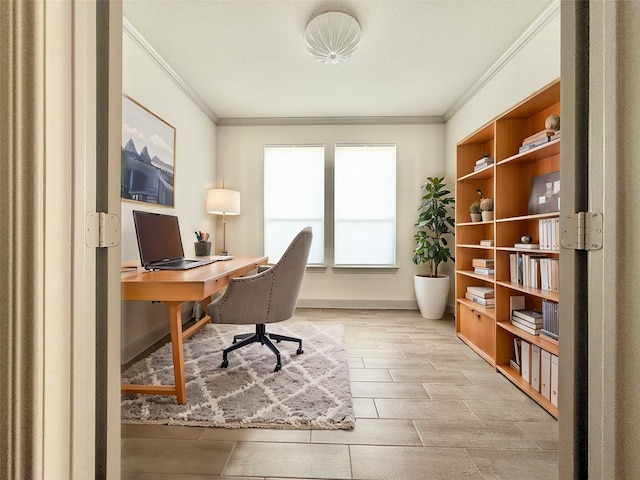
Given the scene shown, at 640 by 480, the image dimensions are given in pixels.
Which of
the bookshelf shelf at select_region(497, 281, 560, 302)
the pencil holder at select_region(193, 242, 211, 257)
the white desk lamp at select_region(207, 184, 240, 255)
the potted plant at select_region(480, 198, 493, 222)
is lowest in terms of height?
the bookshelf shelf at select_region(497, 281, 560, 302)

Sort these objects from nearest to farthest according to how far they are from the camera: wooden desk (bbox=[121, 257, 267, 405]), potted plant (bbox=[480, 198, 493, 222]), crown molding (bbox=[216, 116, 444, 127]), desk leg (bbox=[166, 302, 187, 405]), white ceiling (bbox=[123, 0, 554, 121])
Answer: wooden desk (bbox=[121, 257, 267, 405]) → desk leg (bbox=[166, 302, 187, 405]) → white ceiling (bbox=[123, 0, 554, 121]) → potted plant (bbox=[480, 198, 493, 222]) → crown molding (bbox=[216, 116, 444, 127])

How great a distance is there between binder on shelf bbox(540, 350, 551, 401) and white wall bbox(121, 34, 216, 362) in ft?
9.43

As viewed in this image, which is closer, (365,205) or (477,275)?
(477,275)

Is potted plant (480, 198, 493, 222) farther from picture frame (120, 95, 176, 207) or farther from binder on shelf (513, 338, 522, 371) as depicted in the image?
picture frame (120, 95, 176, 207)

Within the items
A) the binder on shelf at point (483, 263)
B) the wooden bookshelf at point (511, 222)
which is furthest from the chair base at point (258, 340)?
the binder on shelf at point (483, 263)

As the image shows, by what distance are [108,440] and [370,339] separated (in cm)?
245

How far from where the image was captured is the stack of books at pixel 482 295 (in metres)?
2.65

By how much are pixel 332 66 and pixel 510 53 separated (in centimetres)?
151

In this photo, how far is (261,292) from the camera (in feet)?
7.03

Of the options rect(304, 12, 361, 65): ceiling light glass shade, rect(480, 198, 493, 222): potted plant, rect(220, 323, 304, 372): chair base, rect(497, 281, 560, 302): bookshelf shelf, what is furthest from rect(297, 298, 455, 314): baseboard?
rect(304, 12, 361, 65): ceiling light glass shade

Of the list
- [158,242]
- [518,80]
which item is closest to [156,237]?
[158,242]

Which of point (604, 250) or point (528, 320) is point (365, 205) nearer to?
point (528, 320)

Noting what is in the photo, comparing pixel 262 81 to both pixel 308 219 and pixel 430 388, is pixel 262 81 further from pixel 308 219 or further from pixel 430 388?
pixel 430 388

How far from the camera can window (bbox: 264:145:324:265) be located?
421 cm
